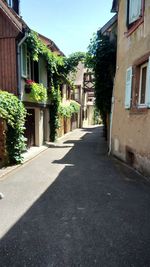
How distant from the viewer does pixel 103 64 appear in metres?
10.4

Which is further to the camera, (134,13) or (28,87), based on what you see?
(28,87)

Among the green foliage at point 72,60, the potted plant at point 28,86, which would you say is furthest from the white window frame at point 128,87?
the green foliage at point 72,60

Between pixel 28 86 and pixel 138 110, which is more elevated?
pixel 28 86

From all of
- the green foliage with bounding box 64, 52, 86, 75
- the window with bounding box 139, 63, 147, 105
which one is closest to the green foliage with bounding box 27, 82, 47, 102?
the green foliage with bounding box 64, 52, 86, 75

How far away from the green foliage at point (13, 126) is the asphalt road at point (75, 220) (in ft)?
3.73

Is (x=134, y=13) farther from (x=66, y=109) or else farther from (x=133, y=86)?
(x=66, y=109)

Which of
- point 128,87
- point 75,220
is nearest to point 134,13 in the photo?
point 128,87

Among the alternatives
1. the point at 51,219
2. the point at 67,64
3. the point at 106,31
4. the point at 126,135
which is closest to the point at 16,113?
the point at 126,135

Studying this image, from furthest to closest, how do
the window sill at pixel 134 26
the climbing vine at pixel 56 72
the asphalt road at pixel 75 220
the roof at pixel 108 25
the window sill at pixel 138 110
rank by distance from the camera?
the climbing vine at pixel 56 72, the roof at pixel 108 25, the window sill at pixel 134 26, the window sill at pixel 138 110, the asphalt road at pixel 75 220

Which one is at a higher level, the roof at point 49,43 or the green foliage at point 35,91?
the roof at point 49,43

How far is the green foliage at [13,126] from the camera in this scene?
278 inches

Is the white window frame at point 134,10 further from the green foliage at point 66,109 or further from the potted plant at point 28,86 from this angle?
the green foliage at point 66,109

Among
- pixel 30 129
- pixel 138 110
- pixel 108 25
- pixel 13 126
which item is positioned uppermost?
pixel 108 25

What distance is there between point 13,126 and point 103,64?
18.6 feet
